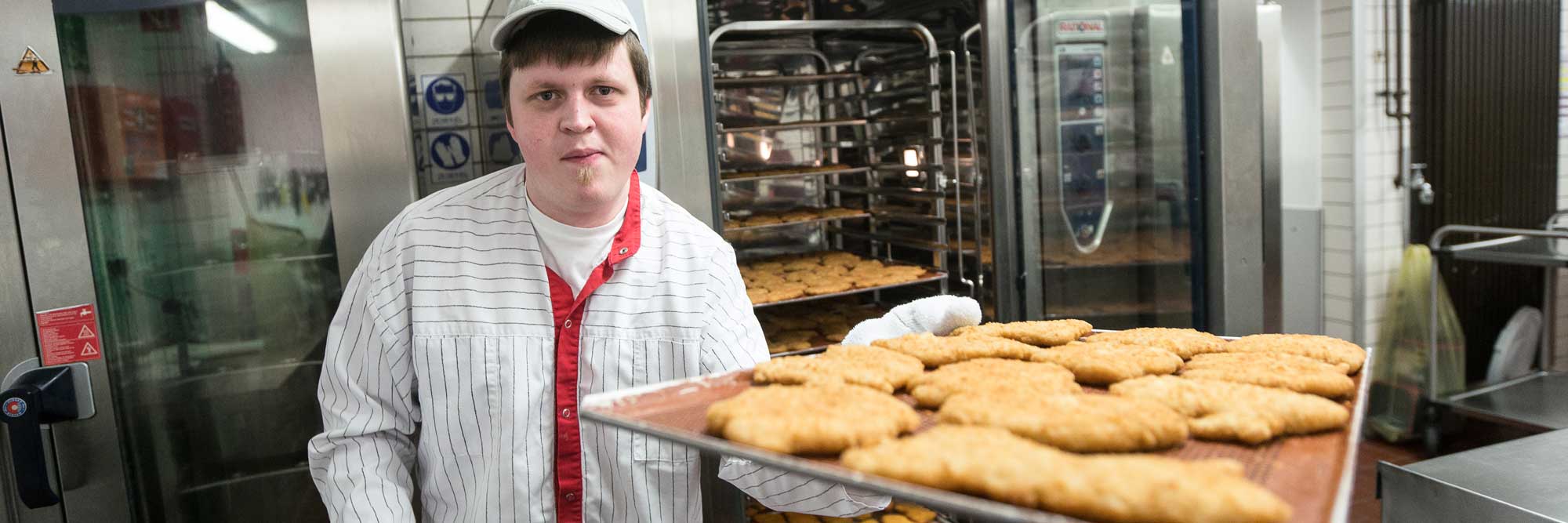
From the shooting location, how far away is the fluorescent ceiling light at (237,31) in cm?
200

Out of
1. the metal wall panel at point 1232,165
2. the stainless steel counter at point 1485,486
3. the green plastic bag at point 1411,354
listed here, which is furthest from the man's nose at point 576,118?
the green plastic bag at point 1411,354

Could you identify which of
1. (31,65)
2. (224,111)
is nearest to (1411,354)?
(224,111)

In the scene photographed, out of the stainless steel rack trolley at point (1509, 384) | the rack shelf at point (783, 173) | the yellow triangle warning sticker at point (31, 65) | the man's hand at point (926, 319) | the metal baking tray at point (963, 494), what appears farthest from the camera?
the stainless steel rack trolley at point (1509, 384)

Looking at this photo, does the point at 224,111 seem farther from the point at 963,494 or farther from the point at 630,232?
the point at 963,494

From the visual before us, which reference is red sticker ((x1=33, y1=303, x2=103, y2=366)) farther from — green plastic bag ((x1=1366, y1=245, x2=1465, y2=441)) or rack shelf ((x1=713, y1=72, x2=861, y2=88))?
green plastic bag ((x1=1366, y1=245, x2=1465, y2=441))

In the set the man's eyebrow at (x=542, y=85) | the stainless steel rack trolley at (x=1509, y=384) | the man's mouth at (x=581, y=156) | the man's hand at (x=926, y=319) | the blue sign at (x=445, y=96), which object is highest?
the blue sign at (x=445, y=96)

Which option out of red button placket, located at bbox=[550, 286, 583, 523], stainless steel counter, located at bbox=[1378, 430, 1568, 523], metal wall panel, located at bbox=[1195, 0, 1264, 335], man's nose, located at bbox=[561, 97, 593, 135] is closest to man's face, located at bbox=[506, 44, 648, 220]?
man's nose, located at bbox=[561, 97, 593, 135]

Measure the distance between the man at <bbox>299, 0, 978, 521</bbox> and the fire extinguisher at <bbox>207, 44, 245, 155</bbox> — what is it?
62cm

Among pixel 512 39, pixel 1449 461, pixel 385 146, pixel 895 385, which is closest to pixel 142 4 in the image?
pixel 385 146

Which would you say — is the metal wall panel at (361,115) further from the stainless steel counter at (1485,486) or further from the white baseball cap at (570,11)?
the stainless steel counter at (1485,486)

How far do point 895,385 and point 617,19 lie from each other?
774mm

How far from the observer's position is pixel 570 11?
150 cm

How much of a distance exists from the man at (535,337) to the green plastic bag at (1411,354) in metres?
4.52

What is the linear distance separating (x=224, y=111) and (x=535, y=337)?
3.32ft
